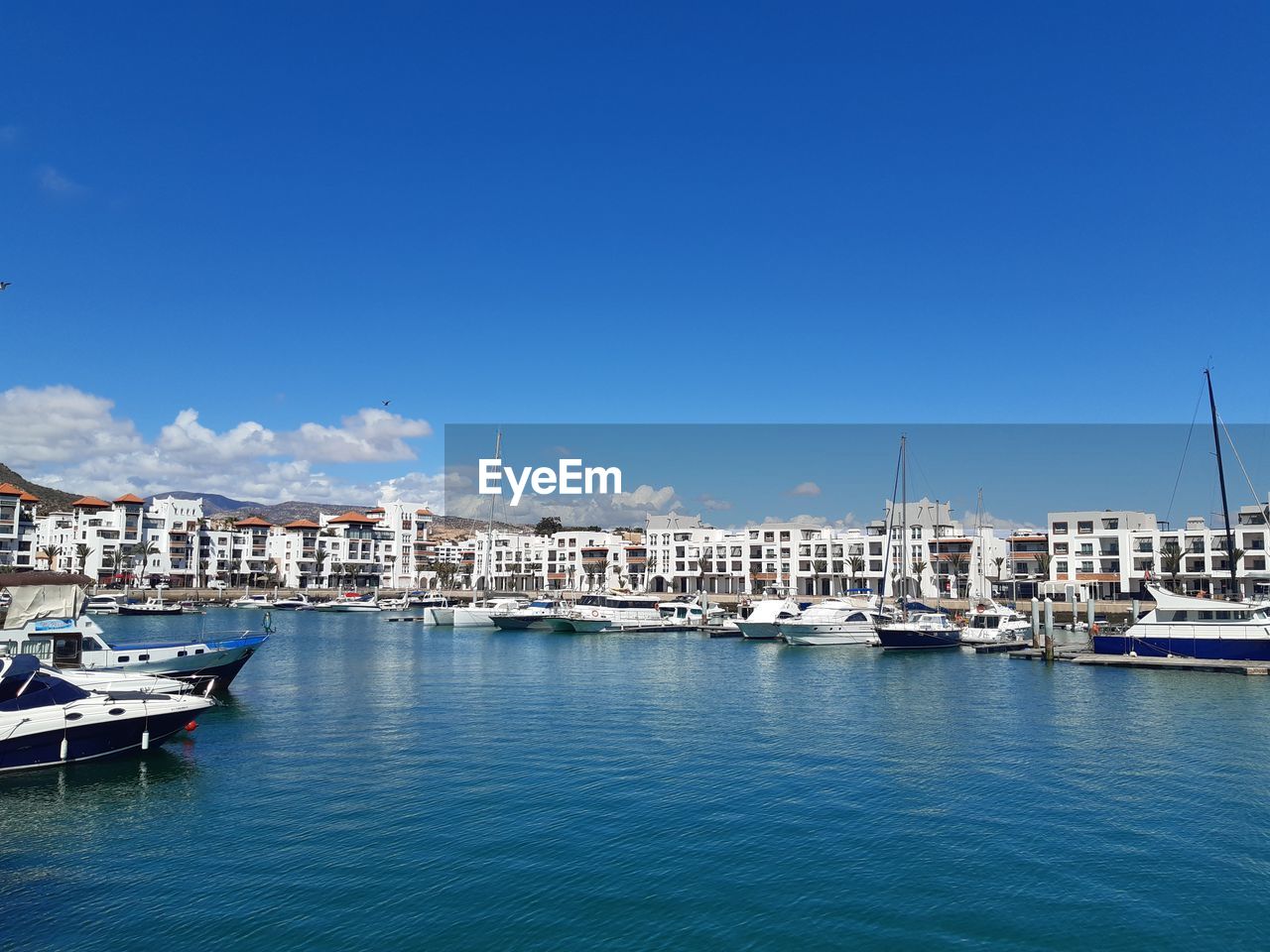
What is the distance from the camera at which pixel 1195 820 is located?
2420 centimetres

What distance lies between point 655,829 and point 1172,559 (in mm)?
106719

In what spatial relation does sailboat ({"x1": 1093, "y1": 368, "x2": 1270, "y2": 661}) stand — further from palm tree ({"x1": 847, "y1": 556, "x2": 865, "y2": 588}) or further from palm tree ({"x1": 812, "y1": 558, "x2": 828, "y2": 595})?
palm tree ({"x1": 812, "y1": 558, "x2": 828, "y2": 595})

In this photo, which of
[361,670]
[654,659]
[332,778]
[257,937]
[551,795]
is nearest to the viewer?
[257,937]

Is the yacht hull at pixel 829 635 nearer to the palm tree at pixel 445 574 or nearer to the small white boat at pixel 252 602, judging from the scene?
the small white boat at pixel 252 602

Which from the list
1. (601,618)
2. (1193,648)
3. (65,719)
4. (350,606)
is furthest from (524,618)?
(65,719)

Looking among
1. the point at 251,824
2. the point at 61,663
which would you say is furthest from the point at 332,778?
the point at 61,663

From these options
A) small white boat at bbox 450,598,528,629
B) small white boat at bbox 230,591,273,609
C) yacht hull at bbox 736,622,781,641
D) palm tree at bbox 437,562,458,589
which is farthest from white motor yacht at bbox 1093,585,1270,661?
palm tree at bbox 437,562,458,589

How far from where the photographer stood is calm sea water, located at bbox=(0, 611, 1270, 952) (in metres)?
17.4

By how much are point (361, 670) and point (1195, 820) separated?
46.0m

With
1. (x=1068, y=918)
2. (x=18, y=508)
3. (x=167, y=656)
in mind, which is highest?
(x=18, y=508)

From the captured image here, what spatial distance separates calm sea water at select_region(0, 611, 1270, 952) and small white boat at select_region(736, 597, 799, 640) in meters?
40.3

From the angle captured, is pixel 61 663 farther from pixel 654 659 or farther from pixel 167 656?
pixel 654 659

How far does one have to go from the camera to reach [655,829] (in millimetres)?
23062

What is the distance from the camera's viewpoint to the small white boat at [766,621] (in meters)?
84.5
